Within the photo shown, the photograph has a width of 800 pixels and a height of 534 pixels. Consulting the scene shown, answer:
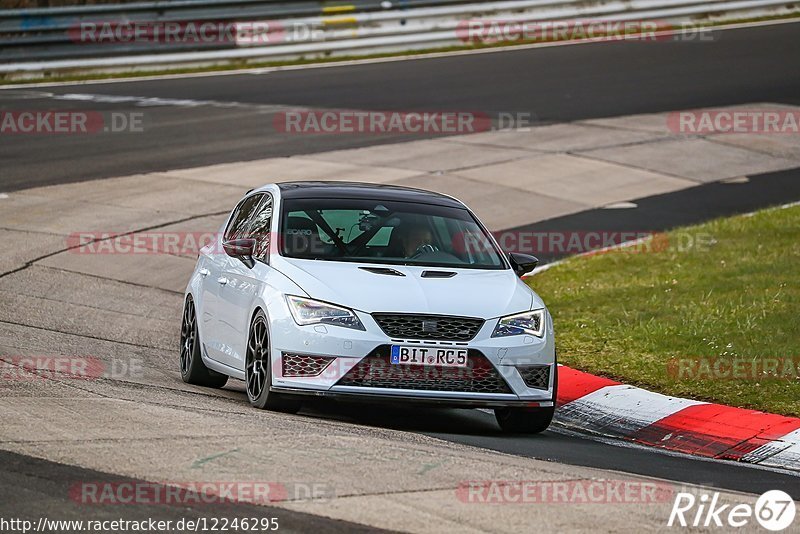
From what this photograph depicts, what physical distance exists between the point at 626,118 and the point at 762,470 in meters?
16.9

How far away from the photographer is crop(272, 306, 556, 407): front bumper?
866 cm

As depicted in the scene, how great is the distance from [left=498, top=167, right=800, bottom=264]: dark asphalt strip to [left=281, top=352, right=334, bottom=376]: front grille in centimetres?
790

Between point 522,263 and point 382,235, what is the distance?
1.02m

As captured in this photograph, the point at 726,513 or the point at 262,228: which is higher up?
the point at 262,228

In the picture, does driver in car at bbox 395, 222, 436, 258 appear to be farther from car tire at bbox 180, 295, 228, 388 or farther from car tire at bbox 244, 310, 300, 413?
car tire at bbox 180, 295, 228, 388

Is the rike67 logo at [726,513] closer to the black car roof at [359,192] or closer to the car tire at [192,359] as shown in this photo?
the black car roof at [359,192]

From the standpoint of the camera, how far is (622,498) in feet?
22.4

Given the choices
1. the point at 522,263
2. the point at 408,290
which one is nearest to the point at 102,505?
the point at 408,290

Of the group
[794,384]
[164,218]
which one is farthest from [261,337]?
[164,218]

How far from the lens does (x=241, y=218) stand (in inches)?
432

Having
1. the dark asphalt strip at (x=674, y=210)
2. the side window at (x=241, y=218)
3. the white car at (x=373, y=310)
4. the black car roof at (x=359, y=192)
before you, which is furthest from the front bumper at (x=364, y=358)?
the dark asphalt strip at (x=674, y=210)

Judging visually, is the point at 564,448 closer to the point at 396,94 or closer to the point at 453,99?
the point at 453,99

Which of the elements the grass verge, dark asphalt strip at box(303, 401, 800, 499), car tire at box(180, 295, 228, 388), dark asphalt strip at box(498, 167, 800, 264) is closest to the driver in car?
dark asphalt strip at box(303, 401, 800, 499)

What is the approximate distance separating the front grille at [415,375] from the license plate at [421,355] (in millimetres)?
30
